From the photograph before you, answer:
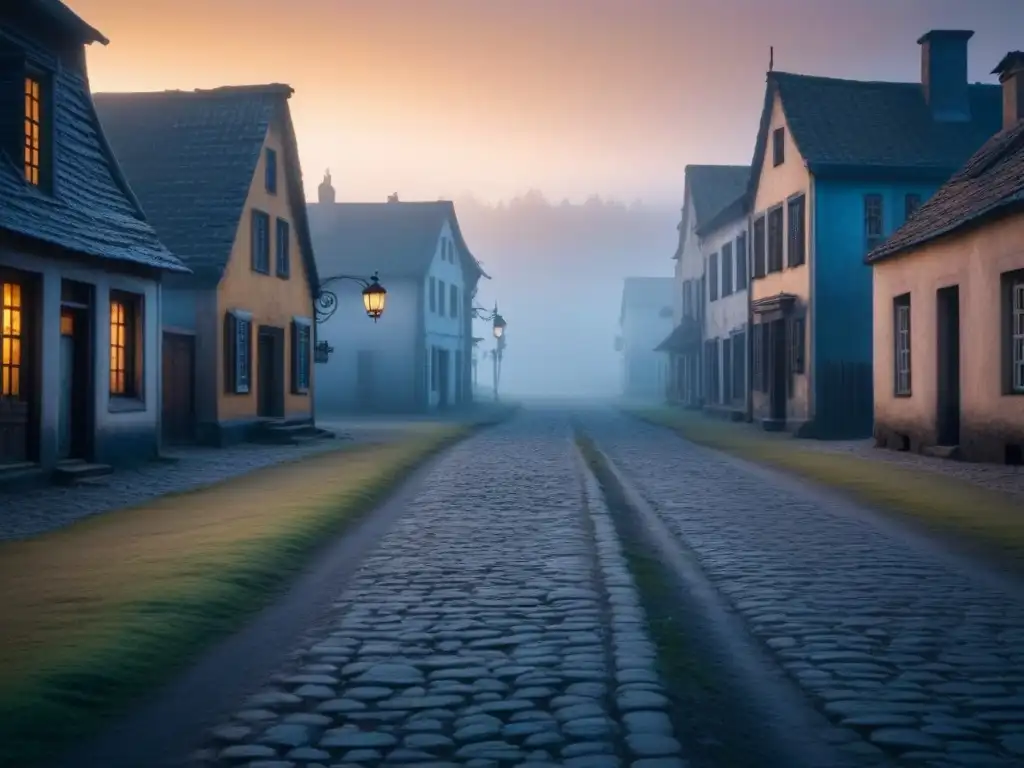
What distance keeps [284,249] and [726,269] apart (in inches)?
711

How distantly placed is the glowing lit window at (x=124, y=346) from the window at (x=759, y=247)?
66.0 ft

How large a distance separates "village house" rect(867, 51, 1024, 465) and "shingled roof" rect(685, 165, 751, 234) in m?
24.6

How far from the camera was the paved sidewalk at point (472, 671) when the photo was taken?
496cm

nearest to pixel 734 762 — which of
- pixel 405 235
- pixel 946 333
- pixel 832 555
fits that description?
pixel 832 555

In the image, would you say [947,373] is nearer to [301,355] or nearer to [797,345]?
[797,345]

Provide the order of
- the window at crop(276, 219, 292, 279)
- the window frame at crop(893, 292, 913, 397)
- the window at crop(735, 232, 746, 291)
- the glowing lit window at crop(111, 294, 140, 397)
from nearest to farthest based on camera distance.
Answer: the glowing lit window at crop(111, 294, 140, 397)
the window frame at crop(893, 292, 913, 397)
the window at crop(276, 219, 292, 279)
the window at crop(735, 232, 746, 291)

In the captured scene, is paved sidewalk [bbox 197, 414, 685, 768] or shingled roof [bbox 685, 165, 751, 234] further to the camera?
shingled roof [bbox 685, 165, 751, 234]

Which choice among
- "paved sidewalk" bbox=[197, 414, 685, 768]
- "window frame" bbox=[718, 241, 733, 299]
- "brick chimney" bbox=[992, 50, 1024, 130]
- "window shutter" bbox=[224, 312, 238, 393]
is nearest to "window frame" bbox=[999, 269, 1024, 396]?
"brick chimney" bbox=[992, 50, 1024, 130]

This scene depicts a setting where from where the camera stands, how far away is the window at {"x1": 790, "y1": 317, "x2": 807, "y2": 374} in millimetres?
30891

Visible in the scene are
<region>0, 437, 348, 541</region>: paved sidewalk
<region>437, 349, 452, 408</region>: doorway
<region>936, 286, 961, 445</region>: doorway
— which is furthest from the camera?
<region>437, 349, 452, 408</region>: doorway

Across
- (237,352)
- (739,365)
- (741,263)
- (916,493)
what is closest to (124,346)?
(237,352)

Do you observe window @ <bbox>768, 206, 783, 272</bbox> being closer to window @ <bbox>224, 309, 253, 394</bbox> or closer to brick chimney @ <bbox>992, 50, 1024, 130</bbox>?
brick chimney @ <bbox>992, 50, 1024, 130</bbox>

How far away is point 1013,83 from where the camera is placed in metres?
25.0

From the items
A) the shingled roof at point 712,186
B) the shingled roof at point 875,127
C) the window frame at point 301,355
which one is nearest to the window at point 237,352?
the window frame at point 301,355
